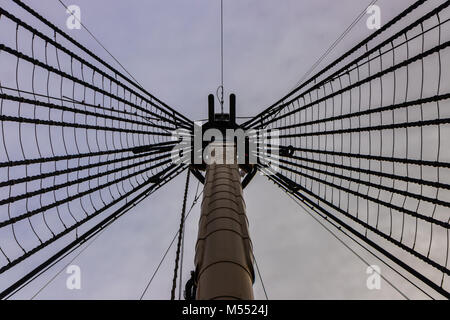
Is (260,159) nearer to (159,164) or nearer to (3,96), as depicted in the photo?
(159,164)

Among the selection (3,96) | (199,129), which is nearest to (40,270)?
(3,96)

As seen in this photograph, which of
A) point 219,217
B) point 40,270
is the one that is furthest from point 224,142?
point 40,270

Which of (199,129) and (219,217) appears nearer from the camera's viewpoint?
(219,217)

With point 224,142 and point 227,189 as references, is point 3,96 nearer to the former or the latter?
point 227,189

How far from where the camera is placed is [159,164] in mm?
13570

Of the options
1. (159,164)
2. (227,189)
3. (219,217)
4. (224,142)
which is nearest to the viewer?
(219,217)

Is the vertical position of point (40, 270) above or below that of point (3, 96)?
below
